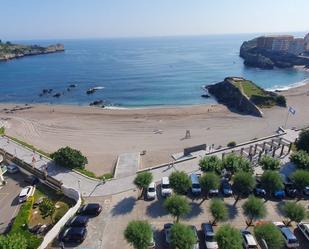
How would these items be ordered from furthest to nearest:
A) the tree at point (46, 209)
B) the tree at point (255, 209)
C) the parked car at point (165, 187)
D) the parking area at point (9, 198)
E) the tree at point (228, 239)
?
the parked car at point (165, 187), the parking area at point (9, 198), the tree at point (46, 209), the tree at point (255, 209), the tree at point (228, 239)

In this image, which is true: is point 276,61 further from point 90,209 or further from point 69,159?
point 90,209

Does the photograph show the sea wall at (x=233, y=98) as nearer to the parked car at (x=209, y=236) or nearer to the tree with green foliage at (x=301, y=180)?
the tree with green foliage at (x=301, y=180)

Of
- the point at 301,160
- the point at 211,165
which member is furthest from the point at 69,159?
the point at 301,160

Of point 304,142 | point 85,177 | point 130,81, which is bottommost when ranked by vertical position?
point 130,81

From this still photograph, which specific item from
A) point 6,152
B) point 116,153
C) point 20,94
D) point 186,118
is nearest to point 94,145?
point 116,153

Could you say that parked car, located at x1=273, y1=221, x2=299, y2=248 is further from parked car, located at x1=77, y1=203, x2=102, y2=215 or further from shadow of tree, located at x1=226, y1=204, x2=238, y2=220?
parked car, located at x1=77, y1=203, x2=102, y2=215

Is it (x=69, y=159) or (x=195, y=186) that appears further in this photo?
(x=69, y=159)

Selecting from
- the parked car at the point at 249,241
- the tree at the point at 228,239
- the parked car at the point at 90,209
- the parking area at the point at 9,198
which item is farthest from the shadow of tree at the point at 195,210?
the parking area at the point at 9,198
